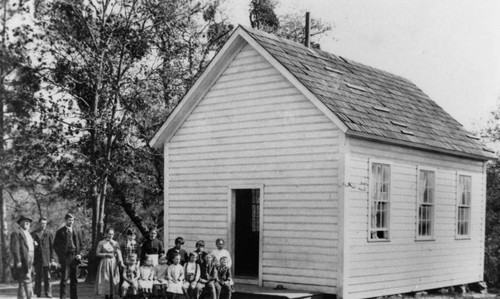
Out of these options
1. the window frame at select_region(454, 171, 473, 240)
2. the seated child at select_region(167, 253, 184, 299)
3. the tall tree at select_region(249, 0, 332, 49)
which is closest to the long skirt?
the seated child at select_region(167, 253, 184, 299)

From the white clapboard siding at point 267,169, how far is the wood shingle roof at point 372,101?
47 cm

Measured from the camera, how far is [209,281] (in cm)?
1321

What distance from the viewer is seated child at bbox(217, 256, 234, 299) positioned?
13.2 m

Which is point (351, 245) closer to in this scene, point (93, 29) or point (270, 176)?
point (270, 176)

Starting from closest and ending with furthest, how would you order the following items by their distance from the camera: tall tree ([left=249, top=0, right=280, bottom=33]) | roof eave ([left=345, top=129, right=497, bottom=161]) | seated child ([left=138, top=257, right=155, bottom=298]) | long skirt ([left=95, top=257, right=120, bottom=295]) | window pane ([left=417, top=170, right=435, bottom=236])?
seated child ([left=138, top=257, right=155, bottom=298]) → long skirt ([left=95, top=257, right=120, bottom=295]) → roof eave ([left=345, top=129, right=497, bottom=161]) → window pane ([left=417, top=170, right=435, bottom=236]) → tall tree ([left=249, top=0, right=280, bottom=33])

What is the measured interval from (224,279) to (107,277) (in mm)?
2415

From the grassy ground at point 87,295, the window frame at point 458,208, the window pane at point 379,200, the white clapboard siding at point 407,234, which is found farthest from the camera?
the window frame at point 458,208

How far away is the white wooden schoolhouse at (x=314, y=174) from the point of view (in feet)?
46.4

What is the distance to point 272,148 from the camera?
15.2 metres

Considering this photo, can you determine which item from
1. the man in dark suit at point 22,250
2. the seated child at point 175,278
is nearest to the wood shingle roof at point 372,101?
the seated child at point 175,278

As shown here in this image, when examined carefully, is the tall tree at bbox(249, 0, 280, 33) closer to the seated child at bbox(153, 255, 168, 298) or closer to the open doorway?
the open doorway

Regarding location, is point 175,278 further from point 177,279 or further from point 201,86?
point 201,86

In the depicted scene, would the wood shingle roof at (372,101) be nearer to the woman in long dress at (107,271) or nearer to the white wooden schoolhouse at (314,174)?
the white wooden schoolhouse at (314,174)

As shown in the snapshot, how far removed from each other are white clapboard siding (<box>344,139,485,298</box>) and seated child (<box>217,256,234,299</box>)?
97.0 inches
